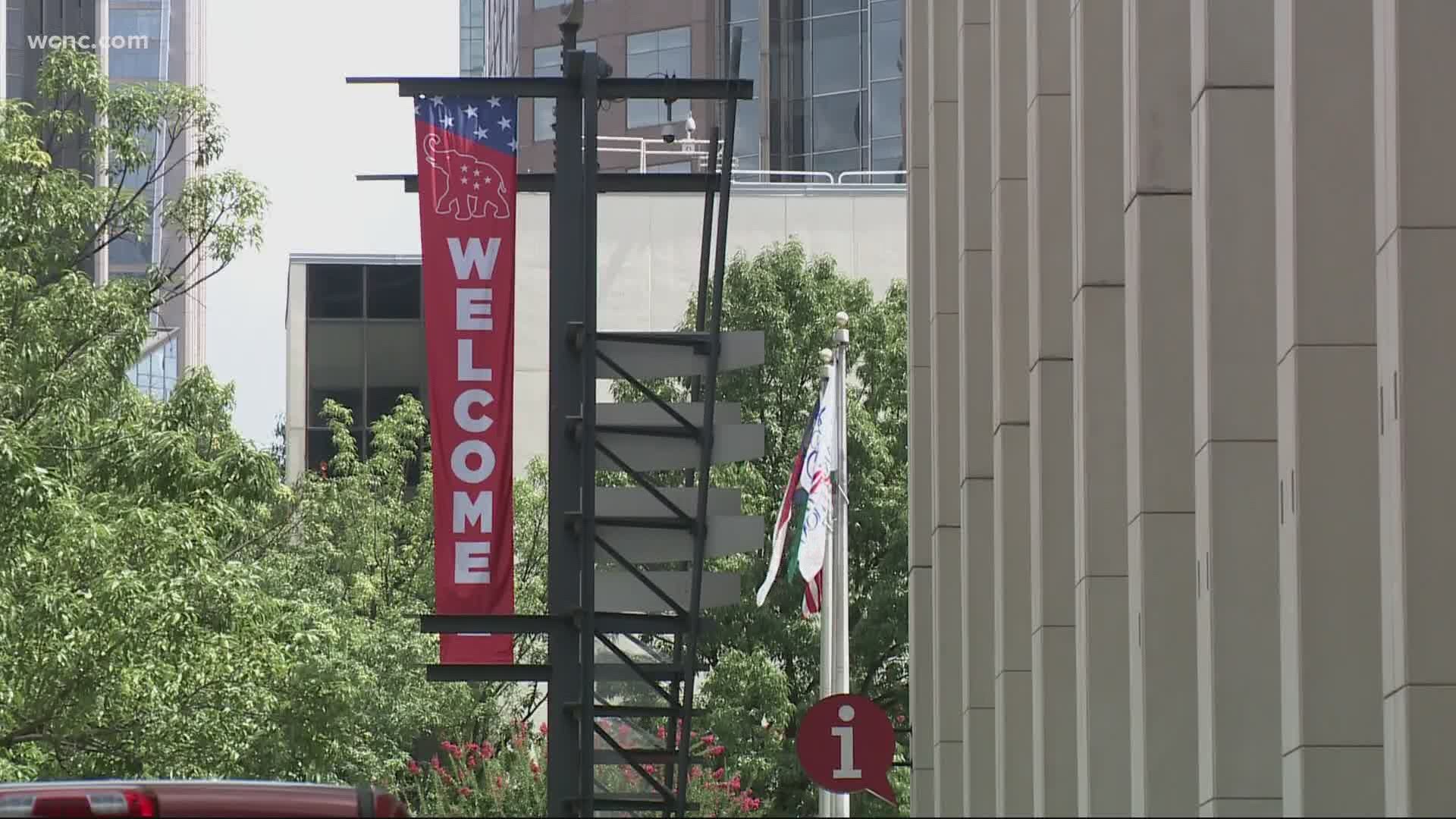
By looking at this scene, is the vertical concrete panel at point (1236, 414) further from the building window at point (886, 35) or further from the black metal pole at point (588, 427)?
the building window at point (886, 35)

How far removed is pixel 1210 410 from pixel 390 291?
188 feet

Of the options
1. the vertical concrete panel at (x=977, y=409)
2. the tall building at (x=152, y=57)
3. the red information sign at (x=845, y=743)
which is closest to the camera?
the red information sign at (x=845, y=743)

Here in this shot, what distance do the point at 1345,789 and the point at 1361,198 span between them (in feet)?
9.33

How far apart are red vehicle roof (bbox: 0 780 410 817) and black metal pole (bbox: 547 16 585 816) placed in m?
8.20

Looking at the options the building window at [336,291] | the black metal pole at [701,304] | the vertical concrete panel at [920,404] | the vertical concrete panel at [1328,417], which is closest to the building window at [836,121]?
the building window at [336,291]

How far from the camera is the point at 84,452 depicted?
26.2 metres

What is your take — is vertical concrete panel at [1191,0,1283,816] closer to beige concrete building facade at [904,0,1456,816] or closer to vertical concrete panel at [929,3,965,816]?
beige concrete building facade at [904,0,1456,816]

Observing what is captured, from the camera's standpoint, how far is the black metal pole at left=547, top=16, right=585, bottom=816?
15172 millimetres

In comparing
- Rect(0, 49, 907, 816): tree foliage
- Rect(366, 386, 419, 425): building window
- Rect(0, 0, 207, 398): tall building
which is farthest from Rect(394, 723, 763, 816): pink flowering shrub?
Rect(0, 0, 207, 398): tall building

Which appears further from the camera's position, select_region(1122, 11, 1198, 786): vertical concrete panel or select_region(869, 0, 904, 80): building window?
select_region(869, 0, 904, 80): building window

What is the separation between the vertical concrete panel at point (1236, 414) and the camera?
42.2ft

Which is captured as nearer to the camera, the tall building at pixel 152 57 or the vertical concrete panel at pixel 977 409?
the vertical concrete panel at pixel 977 409

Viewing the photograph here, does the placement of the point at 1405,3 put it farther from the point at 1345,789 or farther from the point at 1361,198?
the point at 1345,789

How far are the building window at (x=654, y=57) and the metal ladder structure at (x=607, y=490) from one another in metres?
71.2
